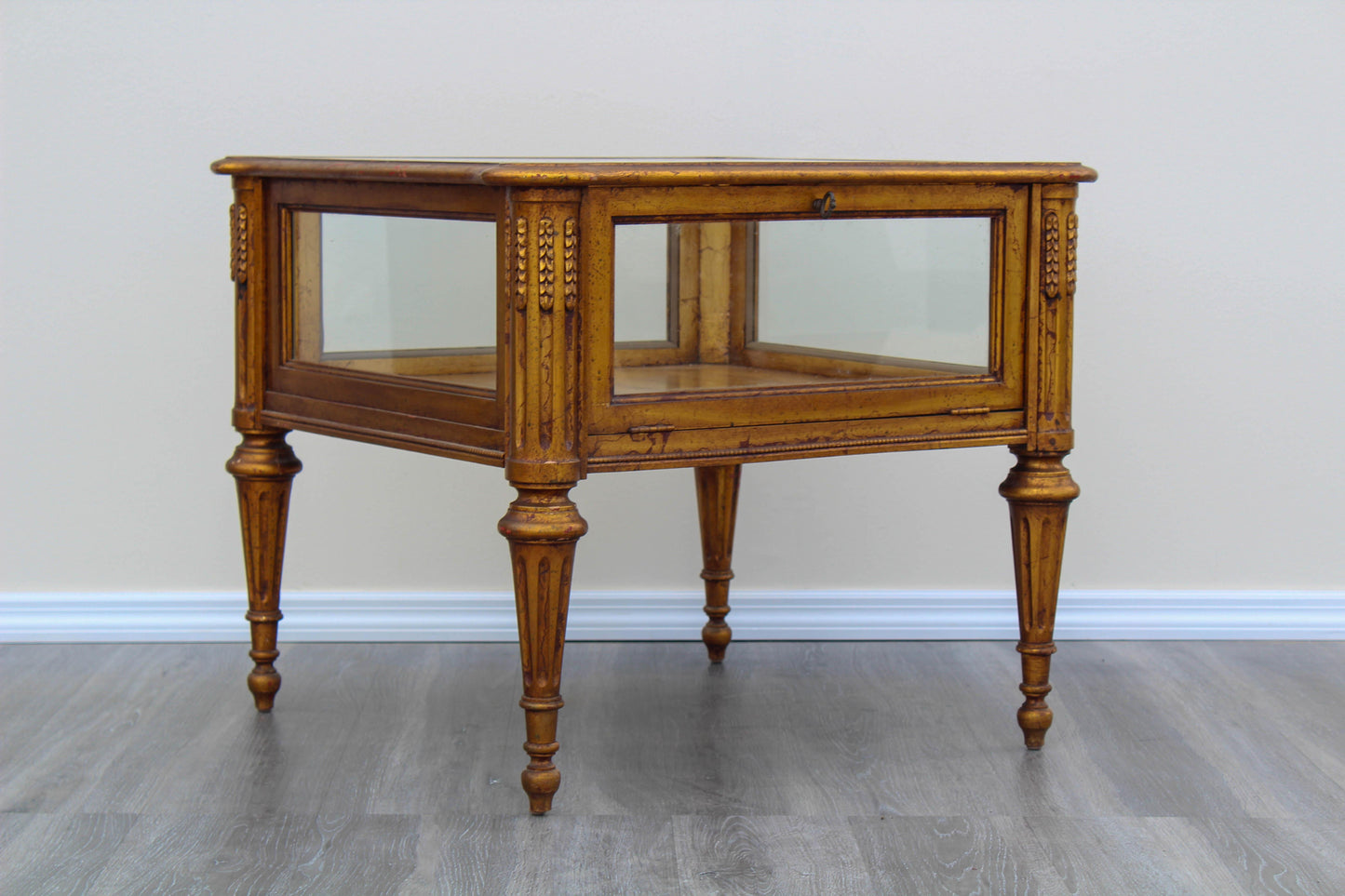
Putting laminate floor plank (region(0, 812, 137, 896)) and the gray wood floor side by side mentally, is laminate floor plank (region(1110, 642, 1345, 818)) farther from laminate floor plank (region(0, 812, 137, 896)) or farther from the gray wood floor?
laminate floor plank (region(0, 812, 137, 896))

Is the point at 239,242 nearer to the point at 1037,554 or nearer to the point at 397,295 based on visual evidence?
the point at 397,295

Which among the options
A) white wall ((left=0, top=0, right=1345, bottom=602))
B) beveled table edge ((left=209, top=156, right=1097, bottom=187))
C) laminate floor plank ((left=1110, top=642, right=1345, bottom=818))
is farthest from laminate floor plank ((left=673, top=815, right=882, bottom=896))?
white wall ((left=0, top=0, right=1345, bottom=602))

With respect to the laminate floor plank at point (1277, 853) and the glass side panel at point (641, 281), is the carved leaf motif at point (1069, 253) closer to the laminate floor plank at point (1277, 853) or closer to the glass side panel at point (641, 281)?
the glass side panel at point (641, 281)

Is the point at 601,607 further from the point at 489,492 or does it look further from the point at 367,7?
the point at 367,7

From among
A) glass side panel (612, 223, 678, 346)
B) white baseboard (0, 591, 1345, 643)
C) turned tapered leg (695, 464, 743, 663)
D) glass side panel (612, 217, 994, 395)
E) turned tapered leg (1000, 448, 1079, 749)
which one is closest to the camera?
glass side panel (612, 223, 678, 346)

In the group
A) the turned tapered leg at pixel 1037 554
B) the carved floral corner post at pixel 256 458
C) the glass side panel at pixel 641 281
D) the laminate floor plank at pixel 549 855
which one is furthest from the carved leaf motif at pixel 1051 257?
the carved floral corner post at pixel 256 458

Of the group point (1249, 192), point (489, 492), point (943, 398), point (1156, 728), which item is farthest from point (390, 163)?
point (1249, 192)

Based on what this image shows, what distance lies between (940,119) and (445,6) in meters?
0.79

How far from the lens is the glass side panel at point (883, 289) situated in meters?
1.74

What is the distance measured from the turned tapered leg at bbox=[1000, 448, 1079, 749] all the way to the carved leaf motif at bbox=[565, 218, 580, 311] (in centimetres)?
63

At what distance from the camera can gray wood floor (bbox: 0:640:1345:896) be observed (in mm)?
1572

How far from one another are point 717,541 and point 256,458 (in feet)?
2.33

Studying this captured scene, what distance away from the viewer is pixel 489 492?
8.00 feet

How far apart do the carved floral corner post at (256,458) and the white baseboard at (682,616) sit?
342 millimetres
